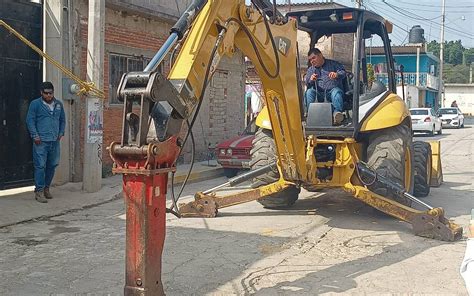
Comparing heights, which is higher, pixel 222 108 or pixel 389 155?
pixel 222 108

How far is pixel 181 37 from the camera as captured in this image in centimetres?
488

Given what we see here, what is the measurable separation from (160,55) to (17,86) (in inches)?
267

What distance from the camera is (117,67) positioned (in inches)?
507

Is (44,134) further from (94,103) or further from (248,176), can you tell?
(248,176)

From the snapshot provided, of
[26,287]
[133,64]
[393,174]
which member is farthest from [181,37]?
[133,64]

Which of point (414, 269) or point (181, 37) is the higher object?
point (181, 37)

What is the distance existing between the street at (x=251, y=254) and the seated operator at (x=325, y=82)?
1688mm

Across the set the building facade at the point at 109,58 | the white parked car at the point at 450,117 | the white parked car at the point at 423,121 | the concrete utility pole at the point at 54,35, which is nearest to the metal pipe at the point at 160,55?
the building facade at the point at 109,58

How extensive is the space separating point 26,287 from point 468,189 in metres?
9.21

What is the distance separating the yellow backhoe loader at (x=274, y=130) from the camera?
419cm

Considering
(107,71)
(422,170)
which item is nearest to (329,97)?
(422,170)

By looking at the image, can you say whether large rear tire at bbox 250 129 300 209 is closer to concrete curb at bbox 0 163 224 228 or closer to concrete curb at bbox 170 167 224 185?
concrete curb at bbox 0 163 224 228

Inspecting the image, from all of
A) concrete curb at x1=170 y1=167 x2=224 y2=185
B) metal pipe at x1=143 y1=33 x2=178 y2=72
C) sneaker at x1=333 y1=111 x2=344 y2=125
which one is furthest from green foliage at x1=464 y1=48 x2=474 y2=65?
metal pipe at x1=143 y1=33 x2=178 y2=72

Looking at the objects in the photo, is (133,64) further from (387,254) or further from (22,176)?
(387,254)
